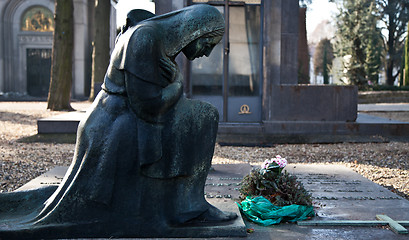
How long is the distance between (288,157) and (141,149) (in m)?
5.10

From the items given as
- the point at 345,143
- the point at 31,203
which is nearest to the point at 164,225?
the point at 31,203

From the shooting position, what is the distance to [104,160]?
302cm

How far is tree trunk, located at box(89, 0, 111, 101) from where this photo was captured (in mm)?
18344

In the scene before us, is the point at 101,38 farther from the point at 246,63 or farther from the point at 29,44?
the point at 29,44

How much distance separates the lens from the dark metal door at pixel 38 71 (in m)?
27.8

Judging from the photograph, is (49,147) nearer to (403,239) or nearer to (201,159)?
(201,159)

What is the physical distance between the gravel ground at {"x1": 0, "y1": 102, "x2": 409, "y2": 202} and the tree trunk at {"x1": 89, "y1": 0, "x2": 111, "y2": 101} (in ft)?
29.8

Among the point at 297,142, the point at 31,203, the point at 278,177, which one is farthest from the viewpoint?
the point at 297,142

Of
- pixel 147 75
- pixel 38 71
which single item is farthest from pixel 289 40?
pixel 38 71

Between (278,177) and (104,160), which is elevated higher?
(104,160)

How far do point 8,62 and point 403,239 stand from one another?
2807cm

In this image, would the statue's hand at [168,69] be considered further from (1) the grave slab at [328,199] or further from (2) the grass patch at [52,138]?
(2) the grass patch at [52,138]

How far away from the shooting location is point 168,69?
10.0 ft

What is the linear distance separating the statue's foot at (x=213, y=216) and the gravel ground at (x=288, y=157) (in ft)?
9.30
